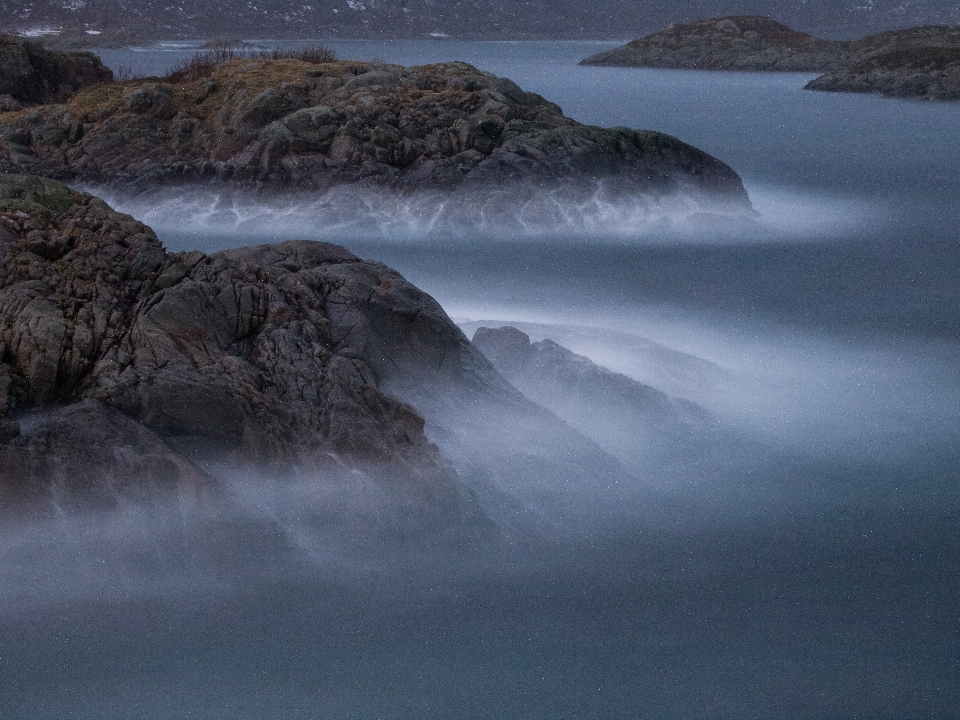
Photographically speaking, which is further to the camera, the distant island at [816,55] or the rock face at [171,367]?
the distant island at [816,55]

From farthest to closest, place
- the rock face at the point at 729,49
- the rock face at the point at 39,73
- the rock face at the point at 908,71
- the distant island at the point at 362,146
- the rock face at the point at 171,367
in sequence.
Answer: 1. the rock face at the point at 729,49
2. the rock face at the point at 908,71
3. the rock face at the point at 39,73
4. the distant island at the point at 362,146
5. the rock face at the point at 171,367

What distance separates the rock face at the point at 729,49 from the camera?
80500 mm

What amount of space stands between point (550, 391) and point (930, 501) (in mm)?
3701

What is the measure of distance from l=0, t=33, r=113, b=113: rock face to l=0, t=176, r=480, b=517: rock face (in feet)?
59.6

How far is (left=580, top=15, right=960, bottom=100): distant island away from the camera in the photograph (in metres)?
60.1

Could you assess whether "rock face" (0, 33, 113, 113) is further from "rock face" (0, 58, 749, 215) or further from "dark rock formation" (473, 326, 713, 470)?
"dark rock formation" (473, 326, 713, 470)

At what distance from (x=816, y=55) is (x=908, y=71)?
1986 cm

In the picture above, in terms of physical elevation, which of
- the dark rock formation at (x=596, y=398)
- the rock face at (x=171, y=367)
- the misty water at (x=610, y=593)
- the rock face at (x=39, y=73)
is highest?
the rock face at (x=39, y=73)

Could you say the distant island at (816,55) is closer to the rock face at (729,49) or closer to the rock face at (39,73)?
the rock face at (729,49)

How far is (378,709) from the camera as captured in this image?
7395mm

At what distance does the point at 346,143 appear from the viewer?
23.2m

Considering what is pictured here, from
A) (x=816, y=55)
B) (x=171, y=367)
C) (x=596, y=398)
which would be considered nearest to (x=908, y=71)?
(x=816, y=55)

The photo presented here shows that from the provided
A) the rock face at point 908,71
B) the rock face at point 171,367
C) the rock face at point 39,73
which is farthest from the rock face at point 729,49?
the rock face at point 171,367

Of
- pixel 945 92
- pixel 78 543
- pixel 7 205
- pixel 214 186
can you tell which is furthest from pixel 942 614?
pixel 945 92
